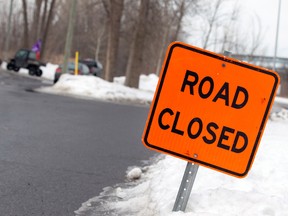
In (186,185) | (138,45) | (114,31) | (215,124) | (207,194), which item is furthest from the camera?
(138,45)

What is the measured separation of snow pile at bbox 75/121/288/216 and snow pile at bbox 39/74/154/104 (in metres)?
13.7

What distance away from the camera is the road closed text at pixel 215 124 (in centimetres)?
363

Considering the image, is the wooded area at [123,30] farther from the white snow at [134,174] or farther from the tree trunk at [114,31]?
the white snow at [134,174]

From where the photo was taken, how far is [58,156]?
7289 mm

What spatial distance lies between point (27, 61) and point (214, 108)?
2960 cm

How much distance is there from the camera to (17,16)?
72.8 meters

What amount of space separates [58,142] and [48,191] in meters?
3.09

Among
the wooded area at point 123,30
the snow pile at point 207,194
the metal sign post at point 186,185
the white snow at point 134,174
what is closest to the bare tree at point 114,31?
the wooded area at point 123,30

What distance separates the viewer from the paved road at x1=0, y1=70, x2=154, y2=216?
5.09m

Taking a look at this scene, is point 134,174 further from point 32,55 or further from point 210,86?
point 32,55

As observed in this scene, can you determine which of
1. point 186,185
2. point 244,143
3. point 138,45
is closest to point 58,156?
point 186,185

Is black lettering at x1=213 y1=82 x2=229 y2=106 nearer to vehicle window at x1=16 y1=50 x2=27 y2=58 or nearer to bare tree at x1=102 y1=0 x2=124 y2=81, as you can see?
bare tree at x1=102 y1=0 x2=124 y2=81

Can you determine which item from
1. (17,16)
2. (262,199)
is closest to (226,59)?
(262,199)

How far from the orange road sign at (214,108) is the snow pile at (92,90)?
1654 centimetres
